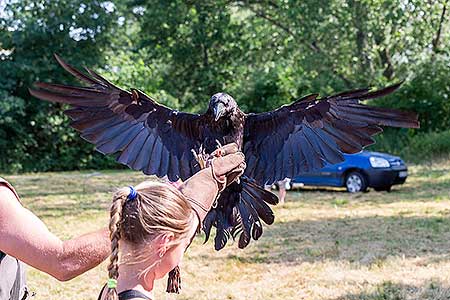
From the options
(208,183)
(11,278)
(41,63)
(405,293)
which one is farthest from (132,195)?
(41,63)

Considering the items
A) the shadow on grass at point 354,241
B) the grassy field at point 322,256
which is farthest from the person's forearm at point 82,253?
A: the shadow on grass at point 354,241

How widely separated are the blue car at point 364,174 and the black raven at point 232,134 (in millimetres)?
8229

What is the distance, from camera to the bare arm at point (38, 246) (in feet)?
5.35

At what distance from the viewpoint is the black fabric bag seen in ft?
6.31

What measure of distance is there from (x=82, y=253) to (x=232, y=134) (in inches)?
74.1

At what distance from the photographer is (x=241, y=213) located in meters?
3.44

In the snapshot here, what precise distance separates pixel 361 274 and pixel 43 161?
1750cm

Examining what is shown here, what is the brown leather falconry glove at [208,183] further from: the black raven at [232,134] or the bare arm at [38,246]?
the black raven at [232,134]

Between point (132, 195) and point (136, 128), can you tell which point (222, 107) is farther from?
point (132, 195)

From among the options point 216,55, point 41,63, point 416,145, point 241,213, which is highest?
point 216,55

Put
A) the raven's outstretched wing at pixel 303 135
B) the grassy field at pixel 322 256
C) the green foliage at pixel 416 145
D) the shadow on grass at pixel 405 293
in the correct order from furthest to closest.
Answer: the green foliage at pixel 416 145
the grassy field at pixel 322 256
the shadow on grass at pixel 405 293
the raven's outstretched wing at pixel 303 135

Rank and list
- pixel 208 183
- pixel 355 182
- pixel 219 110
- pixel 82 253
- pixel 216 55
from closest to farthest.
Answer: pixel 82 253
pixel 208 183
pixel 219 110
pixel 355 182
pixel 216 55

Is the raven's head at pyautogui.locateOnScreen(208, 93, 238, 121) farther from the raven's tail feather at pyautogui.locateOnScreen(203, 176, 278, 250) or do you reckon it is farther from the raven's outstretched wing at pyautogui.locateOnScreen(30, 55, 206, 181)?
the raven's tail feather at pyautogui.locateOnScreen(203, 176, 278, 250)

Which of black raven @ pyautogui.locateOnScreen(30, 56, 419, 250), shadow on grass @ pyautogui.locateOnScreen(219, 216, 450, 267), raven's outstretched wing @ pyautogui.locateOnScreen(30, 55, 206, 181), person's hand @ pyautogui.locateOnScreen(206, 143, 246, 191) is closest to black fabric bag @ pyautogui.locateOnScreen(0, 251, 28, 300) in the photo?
person's hand @ pyautogui.locateOnScreen(206, 143, 246, 191)
